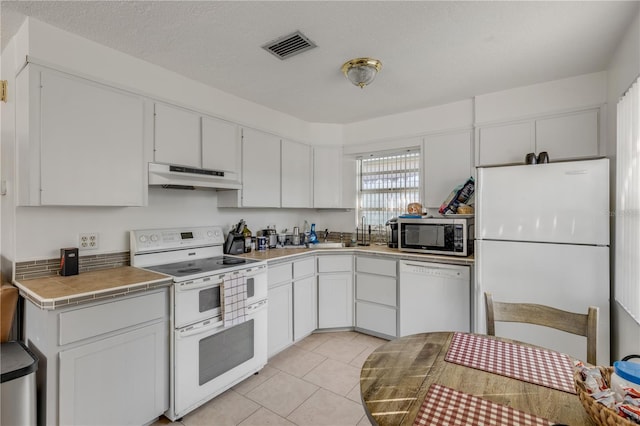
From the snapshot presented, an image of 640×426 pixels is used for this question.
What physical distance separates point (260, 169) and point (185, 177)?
0.95 m

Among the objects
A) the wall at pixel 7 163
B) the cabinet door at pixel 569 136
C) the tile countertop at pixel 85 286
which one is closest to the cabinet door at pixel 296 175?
the tile countertop at pixel 85 286

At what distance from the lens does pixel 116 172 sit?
213cm

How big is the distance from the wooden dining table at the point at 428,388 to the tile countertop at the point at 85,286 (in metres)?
1.44

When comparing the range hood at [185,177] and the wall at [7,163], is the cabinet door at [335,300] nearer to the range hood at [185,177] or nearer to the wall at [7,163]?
the range hood at [185,177]

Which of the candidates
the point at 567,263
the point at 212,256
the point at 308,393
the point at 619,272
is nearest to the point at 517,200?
the point at 567,263

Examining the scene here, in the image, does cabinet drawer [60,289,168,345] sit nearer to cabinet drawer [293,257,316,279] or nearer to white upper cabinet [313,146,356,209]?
cabinet drawer [293,257,316,279]

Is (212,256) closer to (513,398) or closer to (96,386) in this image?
(96,386)

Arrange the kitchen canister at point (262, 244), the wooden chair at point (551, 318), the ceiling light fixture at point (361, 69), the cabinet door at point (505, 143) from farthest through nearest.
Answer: the kitchen canister at point (262, 244) < the cabinet door at point (505, 143) < the ceiling light fixture at point (361, 69) < the wooden chair at point (551, 318)

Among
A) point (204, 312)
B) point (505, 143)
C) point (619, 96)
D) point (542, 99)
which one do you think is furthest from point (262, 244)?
point (619, 96)

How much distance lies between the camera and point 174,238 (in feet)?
8.46

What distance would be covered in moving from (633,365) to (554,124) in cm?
254

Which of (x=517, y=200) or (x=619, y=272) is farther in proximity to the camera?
(x=517, y=200)

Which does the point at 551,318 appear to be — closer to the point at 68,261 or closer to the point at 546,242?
the point at 546,242

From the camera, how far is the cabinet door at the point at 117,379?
1583mm
